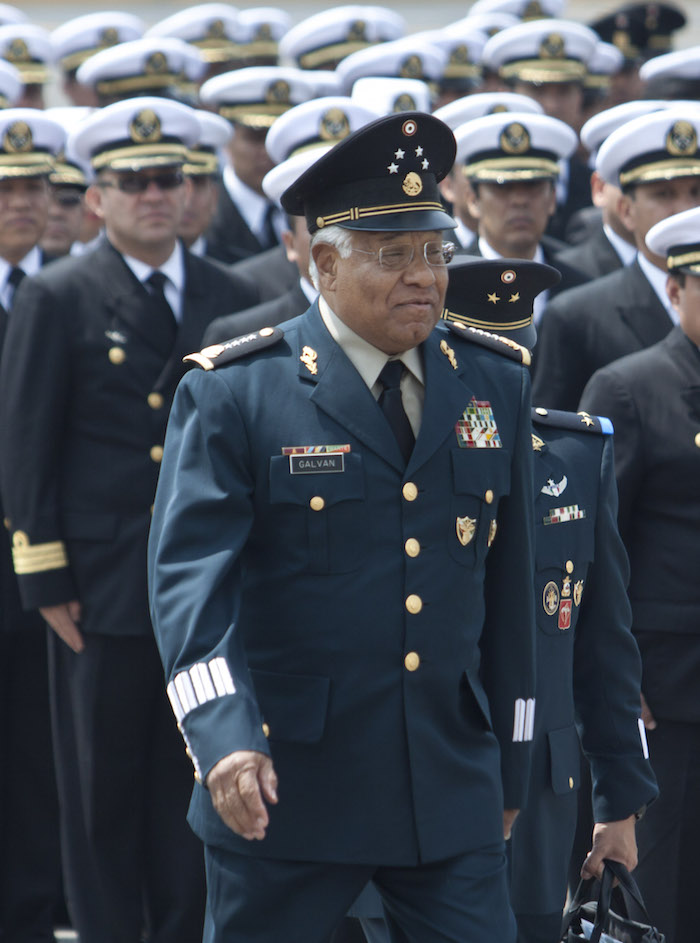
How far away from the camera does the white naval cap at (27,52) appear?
9.67 metres

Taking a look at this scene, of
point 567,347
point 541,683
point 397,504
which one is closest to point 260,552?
point 397,504

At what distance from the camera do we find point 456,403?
361cm

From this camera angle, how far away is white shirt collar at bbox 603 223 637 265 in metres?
Answer: 6.82

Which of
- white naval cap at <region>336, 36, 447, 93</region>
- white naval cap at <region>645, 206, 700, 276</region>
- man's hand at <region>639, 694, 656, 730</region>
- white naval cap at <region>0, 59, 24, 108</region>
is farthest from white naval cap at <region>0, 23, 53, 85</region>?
man's hand at <region>639, 694, 656, 730</region>

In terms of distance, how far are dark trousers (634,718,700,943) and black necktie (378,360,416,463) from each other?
171 cm

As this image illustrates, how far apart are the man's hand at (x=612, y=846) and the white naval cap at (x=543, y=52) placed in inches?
216

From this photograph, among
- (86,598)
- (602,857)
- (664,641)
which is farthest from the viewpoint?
(86,598)

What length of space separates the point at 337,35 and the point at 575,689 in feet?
20.5

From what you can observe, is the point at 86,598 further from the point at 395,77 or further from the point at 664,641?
the point at 395,77

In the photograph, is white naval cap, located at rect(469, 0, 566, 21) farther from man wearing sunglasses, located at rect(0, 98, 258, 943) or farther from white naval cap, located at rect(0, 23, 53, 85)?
man wearing sunglasses, located at rect(0, 98, 258, 943)

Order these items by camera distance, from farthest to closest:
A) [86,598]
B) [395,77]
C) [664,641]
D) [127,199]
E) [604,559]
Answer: [395,77], [127,199], [86,598], [664,641], [604,559]

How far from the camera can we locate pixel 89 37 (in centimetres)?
1036

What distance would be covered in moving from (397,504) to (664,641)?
1.67 metres

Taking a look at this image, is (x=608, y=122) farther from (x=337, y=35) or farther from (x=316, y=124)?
(x=337, y=35)
